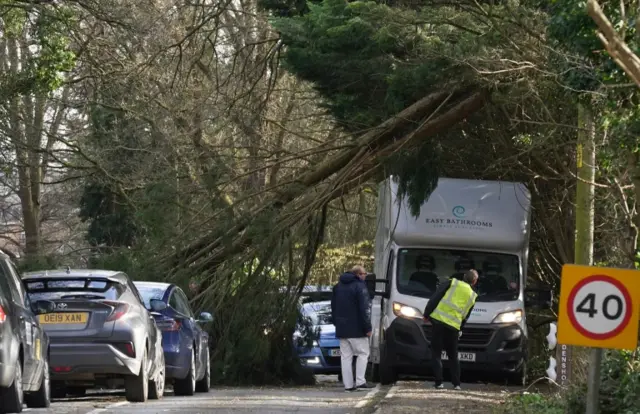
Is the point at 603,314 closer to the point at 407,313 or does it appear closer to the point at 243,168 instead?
the point at 407,313

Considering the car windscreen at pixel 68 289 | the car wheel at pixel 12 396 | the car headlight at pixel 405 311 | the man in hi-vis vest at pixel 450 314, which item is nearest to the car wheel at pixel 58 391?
the car windscreen at pixel 68 289

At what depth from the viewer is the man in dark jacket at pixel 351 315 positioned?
20.0 metres

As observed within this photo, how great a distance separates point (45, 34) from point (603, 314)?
12277 mm

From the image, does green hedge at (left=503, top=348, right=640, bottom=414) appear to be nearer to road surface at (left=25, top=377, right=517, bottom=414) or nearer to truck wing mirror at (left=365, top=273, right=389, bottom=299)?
road surface at (left=25, top=377, right=517, bottom=414)

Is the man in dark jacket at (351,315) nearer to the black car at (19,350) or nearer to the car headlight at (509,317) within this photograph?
the car headlight at (509,317)

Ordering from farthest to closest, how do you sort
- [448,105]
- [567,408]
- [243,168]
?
[243,168] → [448,105] → [567,408]

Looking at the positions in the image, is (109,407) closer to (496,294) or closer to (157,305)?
(157,305)

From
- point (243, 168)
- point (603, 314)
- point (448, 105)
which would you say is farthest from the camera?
point (243, 168)

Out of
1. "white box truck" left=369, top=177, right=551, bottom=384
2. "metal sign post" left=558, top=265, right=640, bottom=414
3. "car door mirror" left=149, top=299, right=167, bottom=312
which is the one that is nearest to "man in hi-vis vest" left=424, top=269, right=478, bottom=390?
"white box truck" left=369, top=177, right=551, bottom=384

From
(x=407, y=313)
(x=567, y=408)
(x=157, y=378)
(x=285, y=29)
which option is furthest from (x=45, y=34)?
(x=567, y=408)

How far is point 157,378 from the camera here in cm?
1766

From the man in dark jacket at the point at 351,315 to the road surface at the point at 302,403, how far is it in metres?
0.61

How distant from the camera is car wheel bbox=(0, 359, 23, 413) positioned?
12906 millimetres

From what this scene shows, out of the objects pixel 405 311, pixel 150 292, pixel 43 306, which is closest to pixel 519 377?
pixel 405 311
